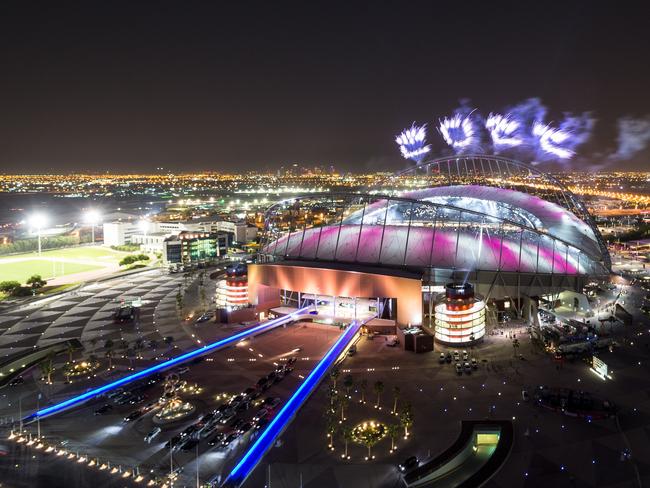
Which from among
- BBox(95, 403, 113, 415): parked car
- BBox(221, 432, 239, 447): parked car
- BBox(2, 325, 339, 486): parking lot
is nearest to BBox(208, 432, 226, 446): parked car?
BBox(2, 325, 339, 486): parking lot

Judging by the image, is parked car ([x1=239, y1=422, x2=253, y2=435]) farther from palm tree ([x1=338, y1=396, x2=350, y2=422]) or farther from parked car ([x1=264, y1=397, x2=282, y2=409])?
palm tree ([x1=338, y1=396, x2=350, y2=422])

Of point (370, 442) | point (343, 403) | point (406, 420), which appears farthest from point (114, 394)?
point (406, 420)

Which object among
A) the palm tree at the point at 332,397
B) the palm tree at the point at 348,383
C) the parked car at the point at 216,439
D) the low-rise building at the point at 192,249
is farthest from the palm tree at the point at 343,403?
the low-rise building at the point at 192,249

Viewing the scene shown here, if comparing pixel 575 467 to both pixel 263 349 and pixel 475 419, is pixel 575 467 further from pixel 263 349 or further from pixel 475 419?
pixel 263 349

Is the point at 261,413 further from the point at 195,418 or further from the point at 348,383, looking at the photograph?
the point at 348,383

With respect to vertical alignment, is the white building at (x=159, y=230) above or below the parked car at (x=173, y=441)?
above

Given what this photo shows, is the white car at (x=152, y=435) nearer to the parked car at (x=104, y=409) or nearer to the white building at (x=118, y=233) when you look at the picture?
the parked car at (x=104, y=409)
